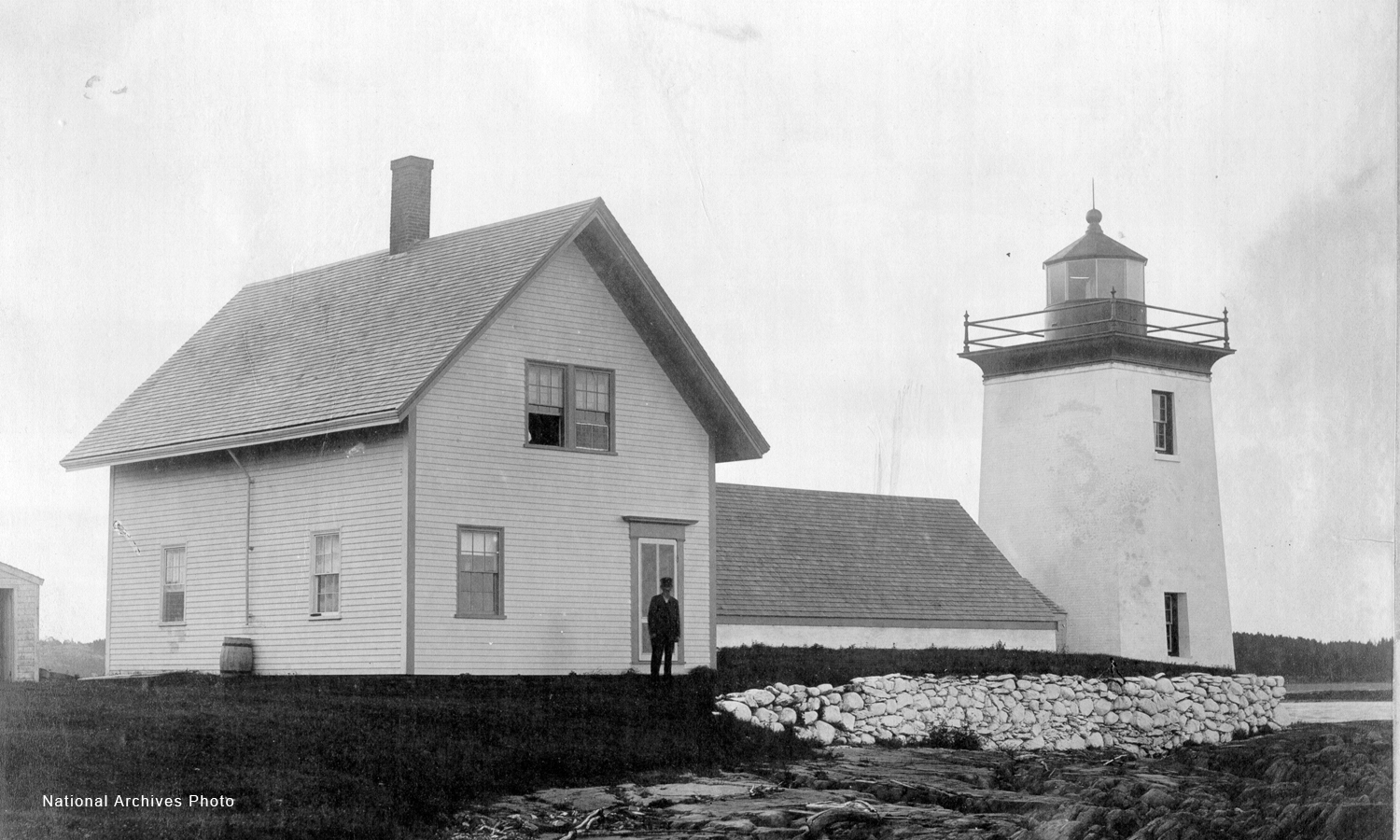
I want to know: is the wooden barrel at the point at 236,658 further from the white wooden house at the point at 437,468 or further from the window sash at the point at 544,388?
the window sash at the point at 544,388

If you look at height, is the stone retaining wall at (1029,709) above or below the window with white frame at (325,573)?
below

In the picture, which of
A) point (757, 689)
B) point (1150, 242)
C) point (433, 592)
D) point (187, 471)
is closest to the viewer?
point (757, 689)

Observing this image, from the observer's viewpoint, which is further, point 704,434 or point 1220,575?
point 1220,575

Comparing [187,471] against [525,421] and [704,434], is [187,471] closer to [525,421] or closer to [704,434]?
[525,421]

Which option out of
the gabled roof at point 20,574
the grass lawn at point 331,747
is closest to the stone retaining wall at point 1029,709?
the grass lawn at point 331,747

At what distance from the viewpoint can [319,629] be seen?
871 inches

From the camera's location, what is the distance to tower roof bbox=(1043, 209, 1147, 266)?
3462cm

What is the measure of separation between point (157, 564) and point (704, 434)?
8128 mm

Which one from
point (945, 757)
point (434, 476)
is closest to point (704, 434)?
point (434, 476)

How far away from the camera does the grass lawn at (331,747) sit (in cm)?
1253

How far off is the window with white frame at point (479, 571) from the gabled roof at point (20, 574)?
1198 cm

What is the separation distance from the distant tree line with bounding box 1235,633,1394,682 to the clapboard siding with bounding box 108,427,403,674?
21.5 meters

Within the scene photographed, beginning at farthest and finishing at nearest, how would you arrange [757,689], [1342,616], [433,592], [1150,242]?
[1150,242]
[1342,616]
[433,592]
[757,689]

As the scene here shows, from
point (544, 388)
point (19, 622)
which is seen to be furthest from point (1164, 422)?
point (19, 622)
